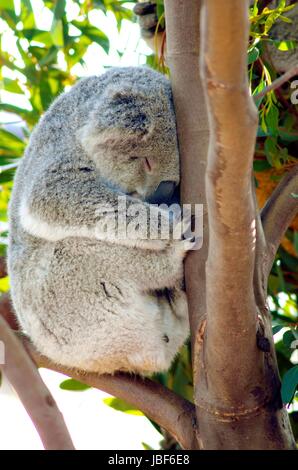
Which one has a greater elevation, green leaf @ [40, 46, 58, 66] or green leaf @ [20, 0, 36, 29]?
green leaf @ [20, 0, 36, 29]

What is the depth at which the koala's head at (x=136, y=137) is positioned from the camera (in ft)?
9.38

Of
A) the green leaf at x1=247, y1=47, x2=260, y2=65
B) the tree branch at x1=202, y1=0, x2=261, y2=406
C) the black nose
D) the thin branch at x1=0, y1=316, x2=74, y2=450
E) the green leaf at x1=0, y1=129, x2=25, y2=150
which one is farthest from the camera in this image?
the green leaf at x1=0, y1=129, x2=25, y2=150

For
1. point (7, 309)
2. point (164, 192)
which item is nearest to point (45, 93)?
point (7, 309)

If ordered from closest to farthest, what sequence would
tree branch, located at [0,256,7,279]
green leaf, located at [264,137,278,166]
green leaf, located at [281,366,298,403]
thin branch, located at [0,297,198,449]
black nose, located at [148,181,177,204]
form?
1. green leaf, located at [281,366,298,403]
2. thin branch, located at [0,297,198,449]
3. black nose, located at [148,181,177,204]
4. green leaf, located at [264,137,278,166]
5. tree branch, located at [0,256,7,279]

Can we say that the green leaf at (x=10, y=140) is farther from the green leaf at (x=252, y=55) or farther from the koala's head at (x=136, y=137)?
the green leaf at (x=252, y=55)

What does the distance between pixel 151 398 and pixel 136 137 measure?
3.28 feet

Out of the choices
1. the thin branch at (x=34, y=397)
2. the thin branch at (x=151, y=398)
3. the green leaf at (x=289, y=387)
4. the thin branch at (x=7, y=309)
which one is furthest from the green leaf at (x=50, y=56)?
the thin branch at (x=34, y=397)

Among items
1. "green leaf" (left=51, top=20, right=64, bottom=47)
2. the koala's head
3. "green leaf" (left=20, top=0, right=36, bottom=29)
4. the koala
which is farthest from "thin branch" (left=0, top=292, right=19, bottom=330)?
"green leaf" (left=20, top=0, right=36, bottom=29)

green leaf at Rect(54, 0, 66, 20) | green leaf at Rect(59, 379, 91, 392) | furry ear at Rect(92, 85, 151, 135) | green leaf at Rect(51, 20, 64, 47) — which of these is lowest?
green leaf at Rect(59, 379, 91, 392)

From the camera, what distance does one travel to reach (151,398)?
2600mm

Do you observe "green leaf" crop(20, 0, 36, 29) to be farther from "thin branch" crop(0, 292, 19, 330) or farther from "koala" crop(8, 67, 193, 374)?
"thin branch" crop(0, 292, 19, 330)

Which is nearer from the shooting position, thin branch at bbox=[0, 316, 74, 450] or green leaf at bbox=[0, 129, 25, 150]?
thin branch at bbox=[0, 316, 74, 450]

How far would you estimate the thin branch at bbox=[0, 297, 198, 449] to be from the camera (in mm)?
2475

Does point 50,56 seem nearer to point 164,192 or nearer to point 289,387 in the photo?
point 164,192
